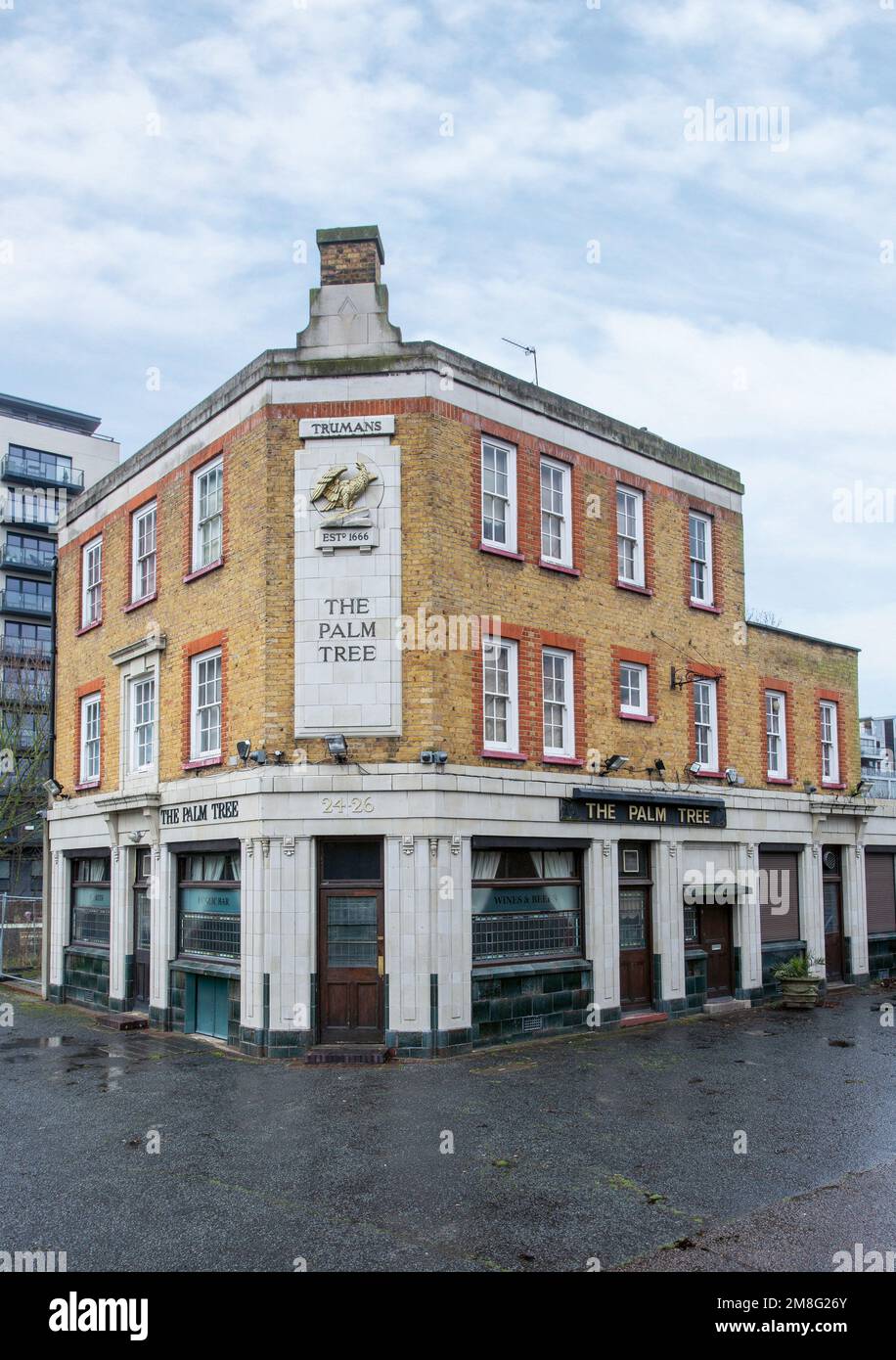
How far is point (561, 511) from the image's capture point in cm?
2009

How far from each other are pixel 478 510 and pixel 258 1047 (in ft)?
30.0

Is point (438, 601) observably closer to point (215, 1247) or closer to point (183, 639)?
point (183, 639)

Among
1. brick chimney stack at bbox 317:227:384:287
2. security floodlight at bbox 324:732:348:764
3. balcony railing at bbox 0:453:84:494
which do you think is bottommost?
security floodlight at bbox 324:732:348:764

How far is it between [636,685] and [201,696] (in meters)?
8.17

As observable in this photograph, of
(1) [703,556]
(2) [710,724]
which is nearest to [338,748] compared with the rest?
(2) [710,724]

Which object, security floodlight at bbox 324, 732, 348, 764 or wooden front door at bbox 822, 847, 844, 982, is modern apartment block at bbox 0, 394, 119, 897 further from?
security floodlight at bbox 324, 732, 348, 764

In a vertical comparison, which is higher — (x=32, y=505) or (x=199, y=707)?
(x=32, y=505)

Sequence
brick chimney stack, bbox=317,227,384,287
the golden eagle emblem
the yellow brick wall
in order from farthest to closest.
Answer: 1. brick chimney stack, bbox=317,227,384,287
2. the golden eagle emblem
3. the yellow brick wall

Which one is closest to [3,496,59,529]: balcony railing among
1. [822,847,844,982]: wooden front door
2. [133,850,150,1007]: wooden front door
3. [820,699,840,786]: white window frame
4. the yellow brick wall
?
the yellow brick wall

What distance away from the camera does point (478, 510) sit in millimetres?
18344

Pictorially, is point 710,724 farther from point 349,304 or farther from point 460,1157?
point 460,1157

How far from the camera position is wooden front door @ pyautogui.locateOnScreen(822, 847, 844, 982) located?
25547mm

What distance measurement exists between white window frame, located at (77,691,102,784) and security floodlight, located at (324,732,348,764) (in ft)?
28.9
